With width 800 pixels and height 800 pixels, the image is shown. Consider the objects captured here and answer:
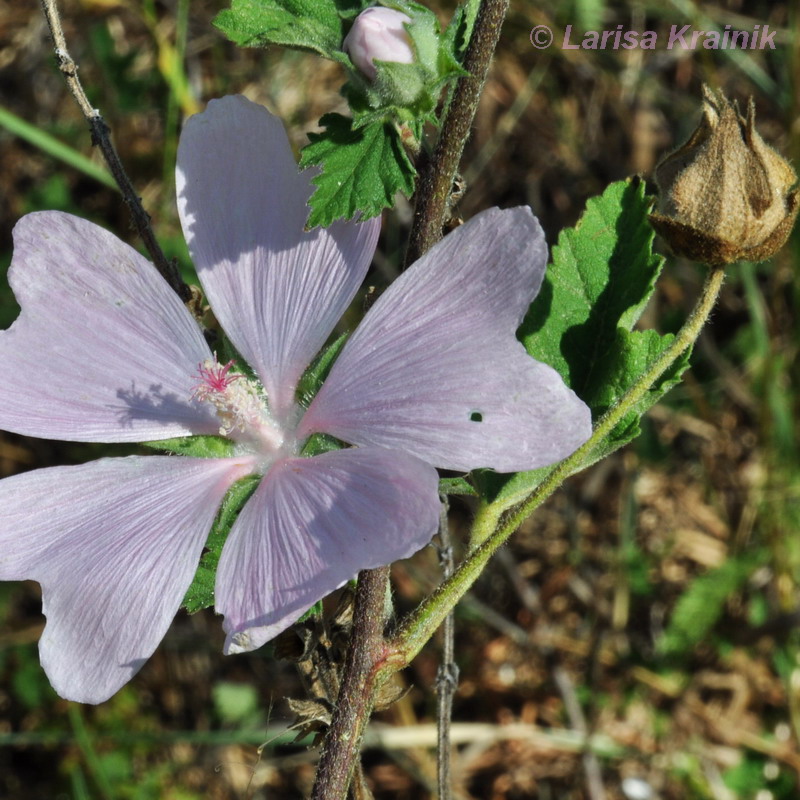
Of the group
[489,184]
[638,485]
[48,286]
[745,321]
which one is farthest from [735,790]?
[48,286]

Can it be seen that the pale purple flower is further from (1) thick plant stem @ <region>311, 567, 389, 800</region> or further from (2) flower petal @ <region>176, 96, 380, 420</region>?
(1) thick plant stem @ <region>311, 567, 389, 800</region>

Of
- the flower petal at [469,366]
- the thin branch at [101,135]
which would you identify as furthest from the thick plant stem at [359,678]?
the thin branch at [101,135]

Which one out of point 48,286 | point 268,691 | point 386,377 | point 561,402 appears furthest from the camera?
point 268,691

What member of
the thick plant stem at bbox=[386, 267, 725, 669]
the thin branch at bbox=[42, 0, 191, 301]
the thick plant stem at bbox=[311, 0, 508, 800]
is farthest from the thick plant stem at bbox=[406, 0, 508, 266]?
the thin branch at bbox=[42, 0, 191, 301]

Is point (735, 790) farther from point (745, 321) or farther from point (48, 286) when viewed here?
point (48, 286)

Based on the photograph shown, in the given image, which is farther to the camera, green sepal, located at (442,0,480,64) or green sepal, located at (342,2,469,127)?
green sepal, located at (442,0,480,64)

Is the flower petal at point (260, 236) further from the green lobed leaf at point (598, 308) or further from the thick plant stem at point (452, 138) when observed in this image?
the green lobed leaf at point (598, 308)
